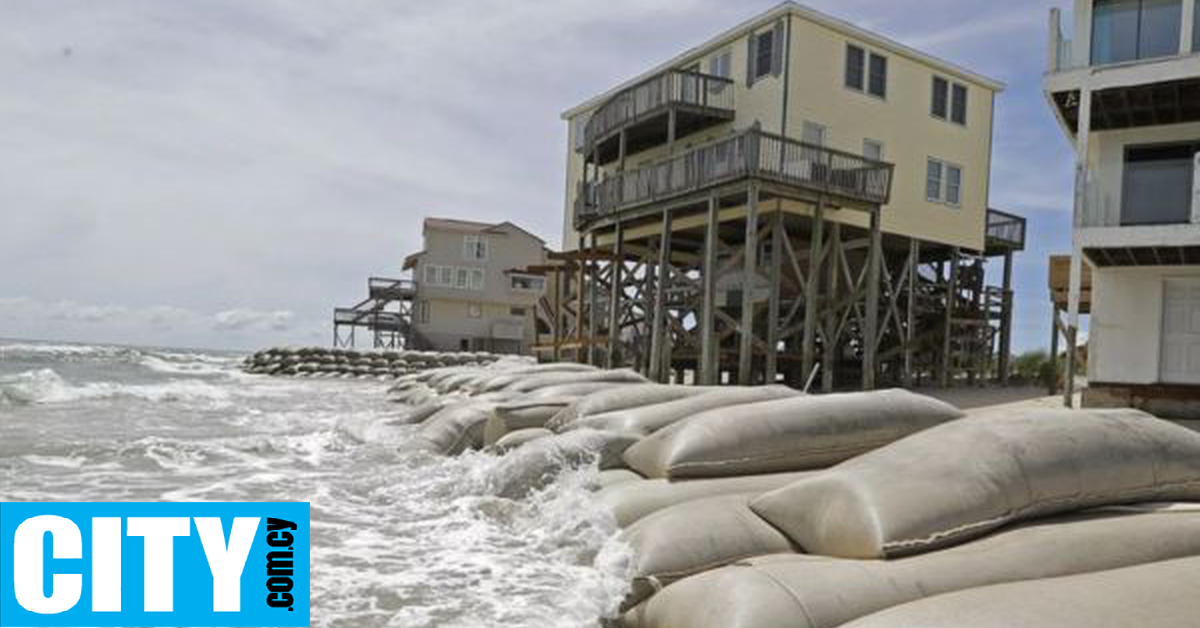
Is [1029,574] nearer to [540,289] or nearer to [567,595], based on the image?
[567,595]

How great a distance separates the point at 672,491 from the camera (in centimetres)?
531

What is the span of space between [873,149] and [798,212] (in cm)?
340

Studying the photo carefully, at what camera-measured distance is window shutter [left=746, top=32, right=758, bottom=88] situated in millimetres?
19734

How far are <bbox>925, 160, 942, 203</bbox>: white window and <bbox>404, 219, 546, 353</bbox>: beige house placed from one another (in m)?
26.1

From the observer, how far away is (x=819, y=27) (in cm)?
1917

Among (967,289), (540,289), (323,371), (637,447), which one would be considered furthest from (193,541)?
(540,289)

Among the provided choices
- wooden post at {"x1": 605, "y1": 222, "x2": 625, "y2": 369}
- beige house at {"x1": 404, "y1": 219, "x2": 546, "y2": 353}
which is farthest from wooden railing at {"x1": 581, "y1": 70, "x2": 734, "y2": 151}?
beige house at {"x1": 404, "y1": 219, "x2": 546, "y2": 353}

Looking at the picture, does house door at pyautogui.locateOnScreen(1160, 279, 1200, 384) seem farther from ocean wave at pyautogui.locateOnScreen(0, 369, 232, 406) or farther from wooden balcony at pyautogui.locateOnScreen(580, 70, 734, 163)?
ocean wave at pyautogui.locateOnScreen(0, 369, 232, 406)

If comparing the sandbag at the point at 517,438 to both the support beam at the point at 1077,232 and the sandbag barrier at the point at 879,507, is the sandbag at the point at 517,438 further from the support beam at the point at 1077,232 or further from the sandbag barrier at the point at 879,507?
the support beam at the point at 1077,232

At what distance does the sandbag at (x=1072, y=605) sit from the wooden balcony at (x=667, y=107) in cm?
1674

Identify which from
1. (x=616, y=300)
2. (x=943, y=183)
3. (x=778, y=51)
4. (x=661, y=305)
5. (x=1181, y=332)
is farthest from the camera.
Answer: (x=943, y=183)

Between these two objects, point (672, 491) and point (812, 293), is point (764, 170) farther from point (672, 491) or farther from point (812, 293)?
point (672, 491)

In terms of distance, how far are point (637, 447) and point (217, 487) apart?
3728 mm

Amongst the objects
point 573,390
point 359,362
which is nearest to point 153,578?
point 573,390
